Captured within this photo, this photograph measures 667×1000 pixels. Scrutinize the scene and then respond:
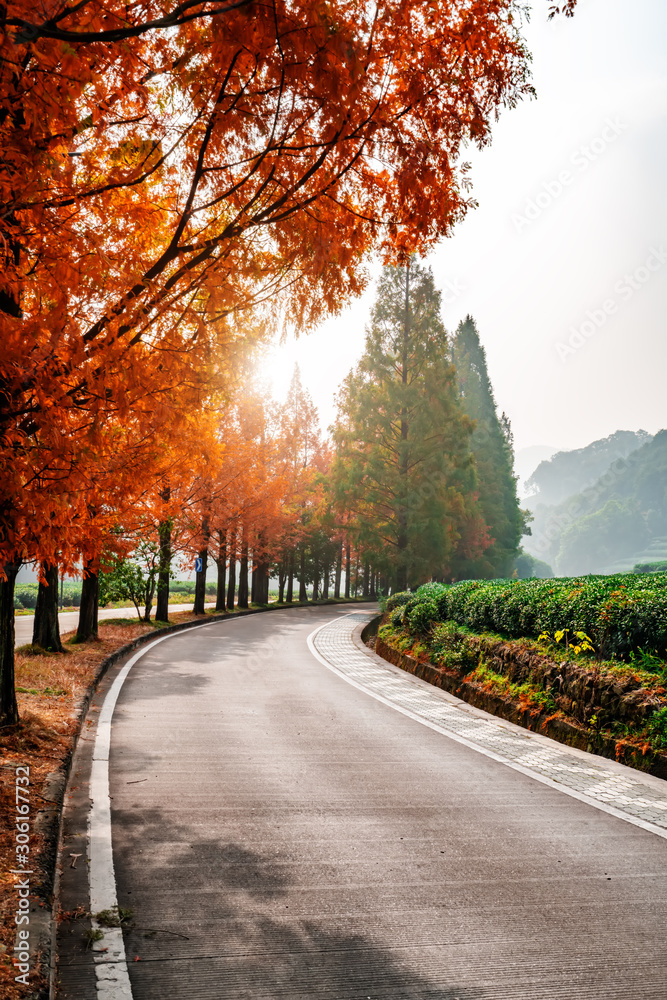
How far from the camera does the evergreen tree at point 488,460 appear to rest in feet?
177

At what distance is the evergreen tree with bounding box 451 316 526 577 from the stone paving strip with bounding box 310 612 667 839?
39.1 metres

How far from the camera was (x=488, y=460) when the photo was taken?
55.2 metres

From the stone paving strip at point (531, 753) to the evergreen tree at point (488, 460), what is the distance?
39.1 m

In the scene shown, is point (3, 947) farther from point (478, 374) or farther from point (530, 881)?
point (478, 374)

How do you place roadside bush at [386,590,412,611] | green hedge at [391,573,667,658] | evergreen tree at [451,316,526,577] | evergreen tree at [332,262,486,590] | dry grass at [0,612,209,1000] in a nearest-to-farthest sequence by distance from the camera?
dry grass at [0,612,209,1000]
green hedge at [391,573,667,658]
roadside bush at [386,590,412,611]
evergreen tree at [332,262,486,590]
evergreen tree at [451,316,526,577]

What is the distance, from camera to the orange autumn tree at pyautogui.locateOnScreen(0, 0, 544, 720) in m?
4.27

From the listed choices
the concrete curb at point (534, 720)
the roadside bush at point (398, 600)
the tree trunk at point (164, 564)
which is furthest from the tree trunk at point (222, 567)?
the concrete curb at point (534, 720)

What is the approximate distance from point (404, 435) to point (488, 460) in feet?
74.2

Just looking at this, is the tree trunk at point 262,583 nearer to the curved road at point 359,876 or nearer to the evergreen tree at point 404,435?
the evergreen tree at point 404,435

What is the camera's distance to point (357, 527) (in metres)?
35.7

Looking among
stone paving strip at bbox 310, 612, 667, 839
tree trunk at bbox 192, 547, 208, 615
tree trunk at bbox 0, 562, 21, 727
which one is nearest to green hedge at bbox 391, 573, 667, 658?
stone paving strip at bbox 310, 612, 667, 839

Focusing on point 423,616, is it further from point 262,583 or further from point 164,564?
point 262,583

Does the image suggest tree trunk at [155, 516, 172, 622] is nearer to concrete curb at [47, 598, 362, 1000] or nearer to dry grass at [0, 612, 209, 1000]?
dry grass at [0, 612, 209, 1000]

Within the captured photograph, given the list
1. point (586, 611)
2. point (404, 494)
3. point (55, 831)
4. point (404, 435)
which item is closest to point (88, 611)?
point (586, 611)
